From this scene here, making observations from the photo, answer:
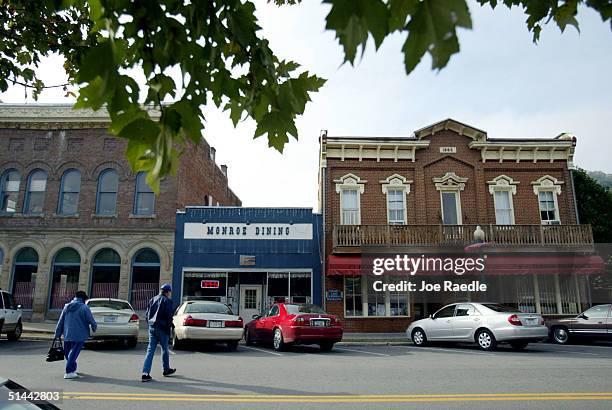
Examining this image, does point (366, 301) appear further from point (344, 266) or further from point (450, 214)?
point (450, 214)

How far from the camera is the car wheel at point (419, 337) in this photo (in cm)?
1472

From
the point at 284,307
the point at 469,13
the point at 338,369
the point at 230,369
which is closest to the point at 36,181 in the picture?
the point at 284,307

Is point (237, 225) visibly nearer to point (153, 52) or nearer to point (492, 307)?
point (492, 307)

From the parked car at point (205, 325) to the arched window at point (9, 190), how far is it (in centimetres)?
1391

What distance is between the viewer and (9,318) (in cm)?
1413

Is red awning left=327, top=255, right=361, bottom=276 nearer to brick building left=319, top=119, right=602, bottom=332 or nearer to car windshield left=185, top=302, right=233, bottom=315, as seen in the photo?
brick building left=319, top=119, right=602, bottom=332

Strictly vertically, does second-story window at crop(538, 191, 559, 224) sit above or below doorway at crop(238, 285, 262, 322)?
above

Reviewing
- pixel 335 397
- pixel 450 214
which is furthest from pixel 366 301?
pixel 335 397

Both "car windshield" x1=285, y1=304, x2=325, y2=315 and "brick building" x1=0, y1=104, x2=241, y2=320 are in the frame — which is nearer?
"car windshield" x1=285, y1=304, x2=325, y2=315

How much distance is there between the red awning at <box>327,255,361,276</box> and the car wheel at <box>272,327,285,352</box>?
639 centimetres

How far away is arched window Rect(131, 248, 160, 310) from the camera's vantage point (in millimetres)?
20188

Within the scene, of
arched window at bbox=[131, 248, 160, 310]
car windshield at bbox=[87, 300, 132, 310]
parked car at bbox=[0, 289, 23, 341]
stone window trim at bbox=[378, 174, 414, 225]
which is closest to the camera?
car windshield at bbox=[87, 300, 132, 310]

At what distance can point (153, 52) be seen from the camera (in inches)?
89.1

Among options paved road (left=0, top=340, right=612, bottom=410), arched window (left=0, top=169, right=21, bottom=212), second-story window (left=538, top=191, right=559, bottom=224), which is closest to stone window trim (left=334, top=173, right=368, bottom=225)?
second-story window (left=538, top=191, right=559, bottom=224)
